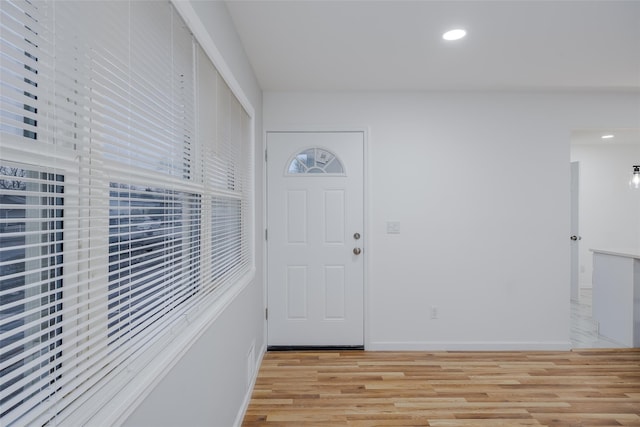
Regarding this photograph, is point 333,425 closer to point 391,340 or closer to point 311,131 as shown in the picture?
point 391,340

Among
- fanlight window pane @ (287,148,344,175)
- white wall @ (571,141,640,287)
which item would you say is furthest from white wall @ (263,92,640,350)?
white wall @ (571,141,640,287)

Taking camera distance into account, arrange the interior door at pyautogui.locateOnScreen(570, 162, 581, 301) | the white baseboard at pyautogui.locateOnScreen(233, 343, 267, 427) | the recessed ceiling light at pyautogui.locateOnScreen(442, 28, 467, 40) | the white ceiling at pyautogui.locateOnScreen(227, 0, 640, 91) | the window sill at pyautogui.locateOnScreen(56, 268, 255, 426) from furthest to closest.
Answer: the interior door at pyautogui.locateOnScreen(570, 162, 581, 301), the recessed ceiling light at pyautogui.locateOnScreen(442, 28, 467, 40), the white baseboard at pyautogui.locateOnScreen(233, 343, 267, 427), the white ceiling at pyautogui.locateOnScreen(227, 0, 640, 91), the window sill at pyautogui.locateOnScreen(56, 268, 255, 426)

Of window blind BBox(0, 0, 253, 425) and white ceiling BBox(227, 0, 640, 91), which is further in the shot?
white ceiling BBox(227, 0, 640, 91)

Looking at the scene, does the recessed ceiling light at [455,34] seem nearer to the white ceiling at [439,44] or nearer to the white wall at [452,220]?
the white ceiling at [439,44]

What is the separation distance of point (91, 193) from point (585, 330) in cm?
477

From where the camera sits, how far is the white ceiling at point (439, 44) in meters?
1.98

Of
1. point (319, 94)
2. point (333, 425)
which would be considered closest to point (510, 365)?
point (333, 425)

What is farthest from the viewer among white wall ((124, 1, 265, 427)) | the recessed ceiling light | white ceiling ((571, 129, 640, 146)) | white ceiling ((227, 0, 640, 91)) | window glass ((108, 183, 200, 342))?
white ceiling ((571, 129, 640, 146))

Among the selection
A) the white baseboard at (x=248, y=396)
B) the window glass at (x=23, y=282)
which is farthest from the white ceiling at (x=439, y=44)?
the white baseboard at (x=248, y=396)

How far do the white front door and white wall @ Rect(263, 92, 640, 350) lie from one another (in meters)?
0.14

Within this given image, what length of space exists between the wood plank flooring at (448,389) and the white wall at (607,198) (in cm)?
270

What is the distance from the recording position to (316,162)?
11.0ft

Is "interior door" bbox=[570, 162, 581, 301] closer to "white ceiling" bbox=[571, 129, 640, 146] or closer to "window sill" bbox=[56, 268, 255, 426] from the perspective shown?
"white ceiling" bbox=[571, 129, 640, 146]

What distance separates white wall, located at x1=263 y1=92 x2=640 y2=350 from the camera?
3.32 metres
